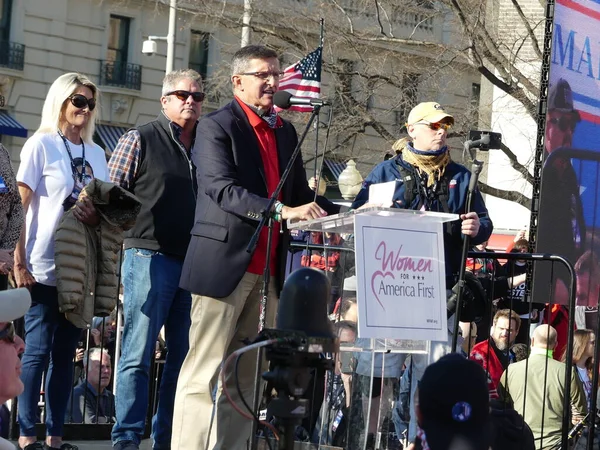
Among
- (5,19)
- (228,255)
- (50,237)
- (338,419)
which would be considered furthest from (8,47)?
(338,419)

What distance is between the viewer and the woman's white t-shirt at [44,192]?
22.7 feet

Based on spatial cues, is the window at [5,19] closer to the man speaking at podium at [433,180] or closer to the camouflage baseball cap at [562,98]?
the camouflage baseball cap at [562,98]

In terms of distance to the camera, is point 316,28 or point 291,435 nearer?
point 291,435

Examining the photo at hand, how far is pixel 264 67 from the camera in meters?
6.57

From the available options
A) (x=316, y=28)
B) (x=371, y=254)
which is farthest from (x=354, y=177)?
(x=371, y=254)

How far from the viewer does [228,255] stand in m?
6.30

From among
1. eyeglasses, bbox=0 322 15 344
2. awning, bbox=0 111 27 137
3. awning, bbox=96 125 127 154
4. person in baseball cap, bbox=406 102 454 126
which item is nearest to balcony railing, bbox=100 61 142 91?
awning, bbox=96 125 127 154

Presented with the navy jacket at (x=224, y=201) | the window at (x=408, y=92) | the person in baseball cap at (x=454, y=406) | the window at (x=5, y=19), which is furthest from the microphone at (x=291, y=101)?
the window at (x=5, y=19)

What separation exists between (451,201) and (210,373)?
1.84 metres

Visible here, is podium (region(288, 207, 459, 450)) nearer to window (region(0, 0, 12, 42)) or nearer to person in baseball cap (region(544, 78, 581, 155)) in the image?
person in baseball cap (region(544, 78, 581, 155))

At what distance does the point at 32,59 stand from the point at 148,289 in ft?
91.0

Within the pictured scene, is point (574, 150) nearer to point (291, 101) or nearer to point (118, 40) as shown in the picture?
point (291, 101)

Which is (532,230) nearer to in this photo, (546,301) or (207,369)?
Result: (546,301)

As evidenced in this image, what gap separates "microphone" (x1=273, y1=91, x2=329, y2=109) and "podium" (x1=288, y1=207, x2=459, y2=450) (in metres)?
0.60
